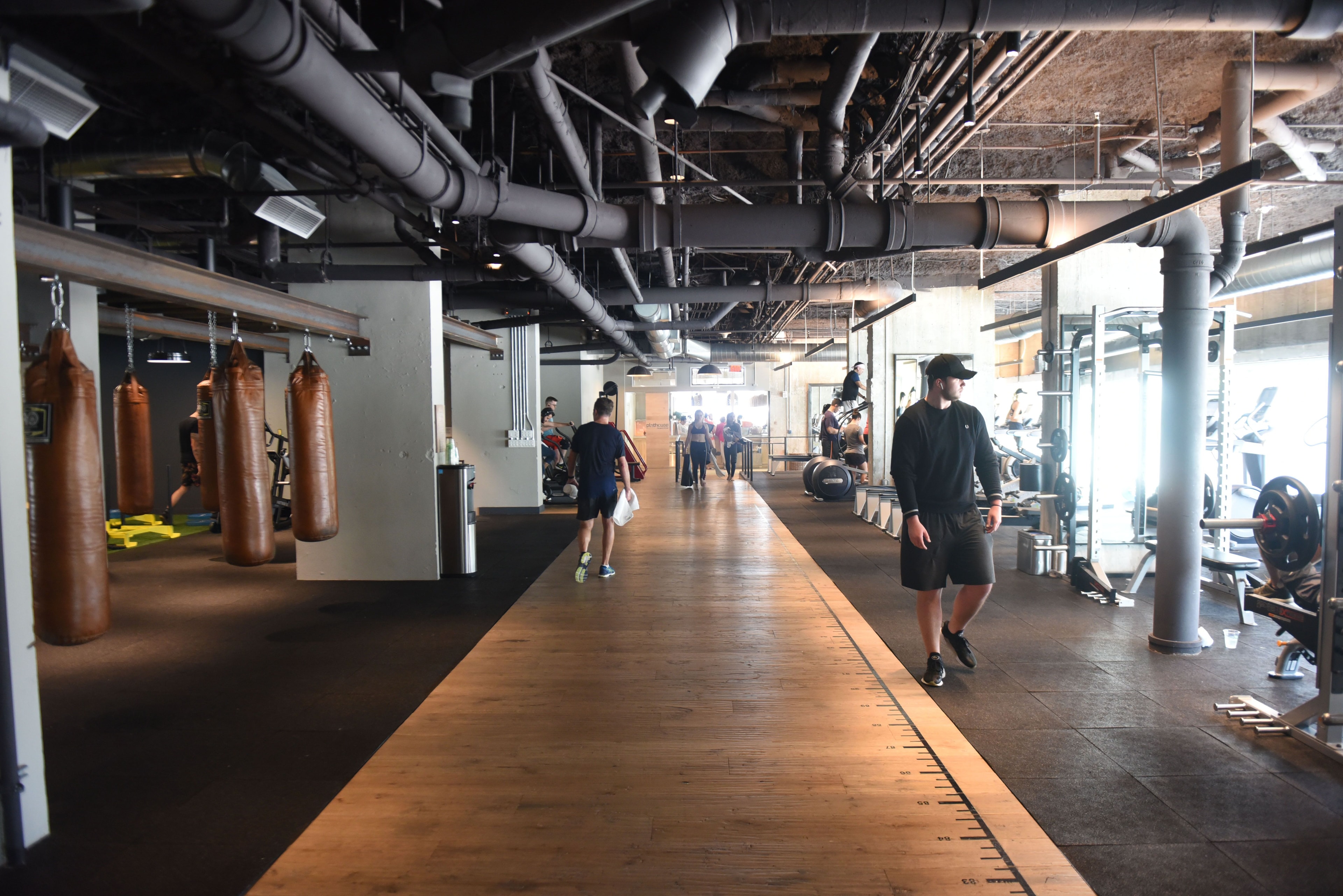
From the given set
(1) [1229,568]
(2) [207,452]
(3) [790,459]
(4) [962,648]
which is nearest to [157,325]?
(2) [207,452]

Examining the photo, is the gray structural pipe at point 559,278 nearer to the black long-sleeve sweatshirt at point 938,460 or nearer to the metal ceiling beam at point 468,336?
the metal ceiling beam at point 468,336

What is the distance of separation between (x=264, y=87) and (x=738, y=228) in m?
3.06

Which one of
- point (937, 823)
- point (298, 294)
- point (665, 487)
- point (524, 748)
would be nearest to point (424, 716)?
point (524, 748)

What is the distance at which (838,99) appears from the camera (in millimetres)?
4129

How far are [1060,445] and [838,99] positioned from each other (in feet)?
12.7

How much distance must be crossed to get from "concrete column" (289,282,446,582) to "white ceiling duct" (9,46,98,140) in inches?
109

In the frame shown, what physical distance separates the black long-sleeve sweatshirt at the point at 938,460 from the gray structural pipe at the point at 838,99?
178cm

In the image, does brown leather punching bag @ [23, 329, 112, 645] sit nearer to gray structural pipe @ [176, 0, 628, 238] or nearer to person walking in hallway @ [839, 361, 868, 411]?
gray structural pipe @ [176, 0, 628, 238]

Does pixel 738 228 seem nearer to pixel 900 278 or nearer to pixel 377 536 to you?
pixel 377 536

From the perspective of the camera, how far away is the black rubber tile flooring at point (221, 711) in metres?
2.41

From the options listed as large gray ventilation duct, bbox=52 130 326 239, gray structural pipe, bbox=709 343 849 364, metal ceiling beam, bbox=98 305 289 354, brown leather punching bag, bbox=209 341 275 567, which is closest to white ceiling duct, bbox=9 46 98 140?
large gray ventilation duct, bbox=52 130 326 239

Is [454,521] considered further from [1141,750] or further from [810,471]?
[810,471]

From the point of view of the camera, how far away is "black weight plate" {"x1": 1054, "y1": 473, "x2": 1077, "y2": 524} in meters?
6.04

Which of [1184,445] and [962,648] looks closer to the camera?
[962,648]
